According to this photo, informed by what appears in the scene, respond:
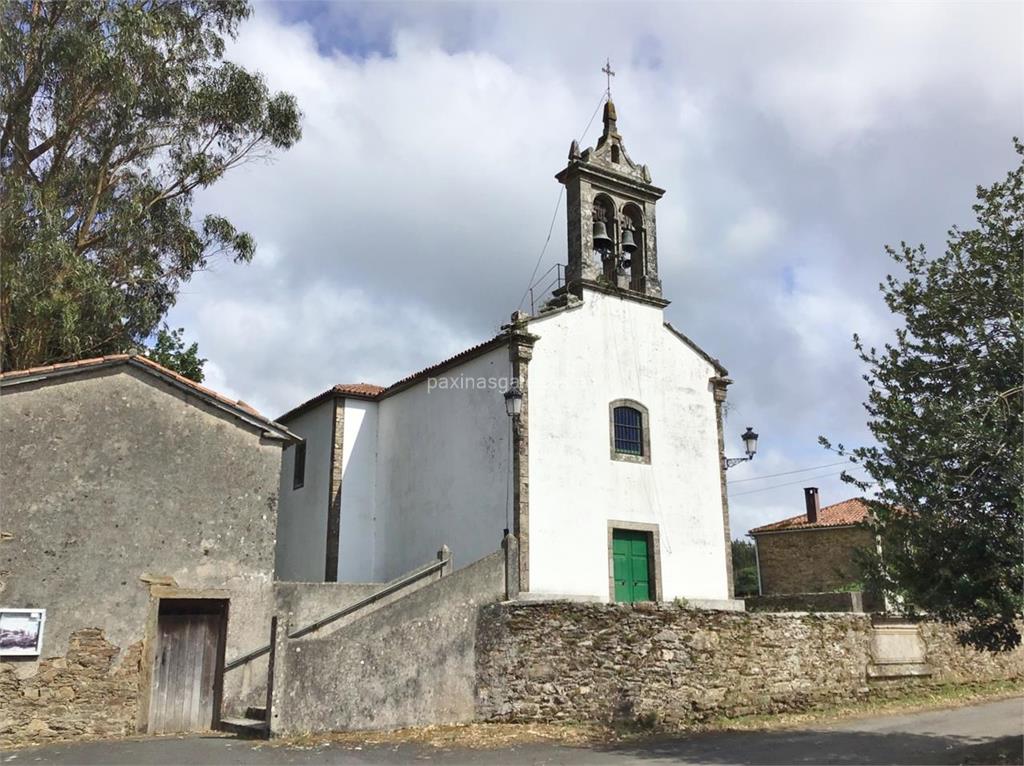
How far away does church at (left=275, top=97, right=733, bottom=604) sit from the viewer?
1630cm

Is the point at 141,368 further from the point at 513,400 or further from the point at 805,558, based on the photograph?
the point at 805,558

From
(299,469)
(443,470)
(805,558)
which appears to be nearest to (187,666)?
(443,470)

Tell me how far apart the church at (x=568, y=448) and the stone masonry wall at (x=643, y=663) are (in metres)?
2.21

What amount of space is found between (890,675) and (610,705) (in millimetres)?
6556

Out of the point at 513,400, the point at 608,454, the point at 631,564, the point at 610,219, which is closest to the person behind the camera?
the point at 513,400

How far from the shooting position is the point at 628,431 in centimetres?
1780

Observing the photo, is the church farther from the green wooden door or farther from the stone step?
the stone step

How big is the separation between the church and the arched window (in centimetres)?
4

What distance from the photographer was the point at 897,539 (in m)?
10.6

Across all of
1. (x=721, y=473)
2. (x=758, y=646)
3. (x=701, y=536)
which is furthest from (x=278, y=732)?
(x=721, y=473)

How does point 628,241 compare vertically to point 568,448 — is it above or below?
above

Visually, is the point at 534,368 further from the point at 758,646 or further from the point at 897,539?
the point at 897,539

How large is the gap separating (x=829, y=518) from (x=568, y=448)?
59.2 feet

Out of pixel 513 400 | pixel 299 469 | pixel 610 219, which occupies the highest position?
pixel 610 219
